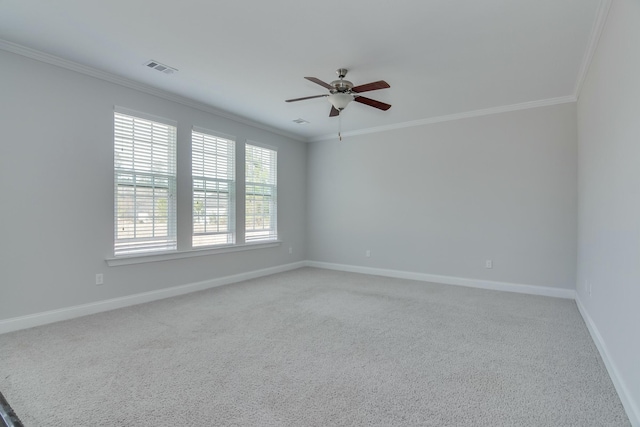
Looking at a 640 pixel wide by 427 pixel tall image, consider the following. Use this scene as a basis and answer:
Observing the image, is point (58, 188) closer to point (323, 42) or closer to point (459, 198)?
point (323, 42)

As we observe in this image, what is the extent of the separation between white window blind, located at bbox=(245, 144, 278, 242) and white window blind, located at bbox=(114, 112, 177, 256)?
54.9 inches

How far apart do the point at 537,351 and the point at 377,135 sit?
420cm

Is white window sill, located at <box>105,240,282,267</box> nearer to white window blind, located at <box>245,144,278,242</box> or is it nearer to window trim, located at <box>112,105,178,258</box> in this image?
window trim, located at <box>112,105,178,258</box>

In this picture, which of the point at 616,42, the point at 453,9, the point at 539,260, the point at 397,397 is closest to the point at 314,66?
the point at 453,9

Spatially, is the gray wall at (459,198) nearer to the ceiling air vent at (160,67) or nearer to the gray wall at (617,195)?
the gray wall at (617,195)

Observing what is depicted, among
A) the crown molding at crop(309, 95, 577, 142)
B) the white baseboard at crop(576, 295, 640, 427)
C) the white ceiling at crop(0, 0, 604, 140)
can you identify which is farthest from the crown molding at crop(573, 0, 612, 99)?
the white baseboard at crop(576, 295, 640, 427)

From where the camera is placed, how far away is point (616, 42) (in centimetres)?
228

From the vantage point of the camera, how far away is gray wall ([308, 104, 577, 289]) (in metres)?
4.41

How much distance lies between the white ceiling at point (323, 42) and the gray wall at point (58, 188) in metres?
0.32

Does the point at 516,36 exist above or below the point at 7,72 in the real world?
above

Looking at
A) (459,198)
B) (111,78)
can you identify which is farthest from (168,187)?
(459,198)

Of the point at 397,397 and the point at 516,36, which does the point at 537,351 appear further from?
the point at 516,36

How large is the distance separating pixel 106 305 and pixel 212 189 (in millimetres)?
2051

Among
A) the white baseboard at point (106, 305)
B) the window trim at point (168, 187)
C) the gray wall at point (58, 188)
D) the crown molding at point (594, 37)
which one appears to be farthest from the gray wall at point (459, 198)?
the gray wall at point (58, 188)
